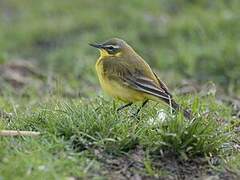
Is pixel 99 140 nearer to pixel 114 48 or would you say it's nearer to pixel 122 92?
pixel 122 92

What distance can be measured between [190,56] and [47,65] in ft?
7.61

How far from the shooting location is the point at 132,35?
476 inches

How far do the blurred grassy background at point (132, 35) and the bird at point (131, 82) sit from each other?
2.53m

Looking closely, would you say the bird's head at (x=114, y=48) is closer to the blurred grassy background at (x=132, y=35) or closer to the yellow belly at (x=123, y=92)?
the yellow belly at (x=123, y=92)

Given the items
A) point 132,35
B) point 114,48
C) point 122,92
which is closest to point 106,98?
point 114,48

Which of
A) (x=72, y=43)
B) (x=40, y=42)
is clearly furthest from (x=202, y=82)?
(x=40, y=42)

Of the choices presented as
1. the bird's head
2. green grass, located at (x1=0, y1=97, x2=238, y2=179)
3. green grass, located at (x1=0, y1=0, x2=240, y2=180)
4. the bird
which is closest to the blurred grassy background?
green grass, located at (x1=0, y1=0, x2=240, y2=180)

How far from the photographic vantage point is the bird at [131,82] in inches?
243

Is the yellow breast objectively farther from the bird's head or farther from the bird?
the bird's head

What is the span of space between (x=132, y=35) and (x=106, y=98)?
4.51 m

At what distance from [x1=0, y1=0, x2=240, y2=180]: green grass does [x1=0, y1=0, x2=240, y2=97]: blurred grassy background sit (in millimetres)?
19

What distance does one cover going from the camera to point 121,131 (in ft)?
18.4

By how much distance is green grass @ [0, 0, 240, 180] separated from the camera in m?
5.36

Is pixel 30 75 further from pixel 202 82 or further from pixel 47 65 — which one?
pixel 202 82
